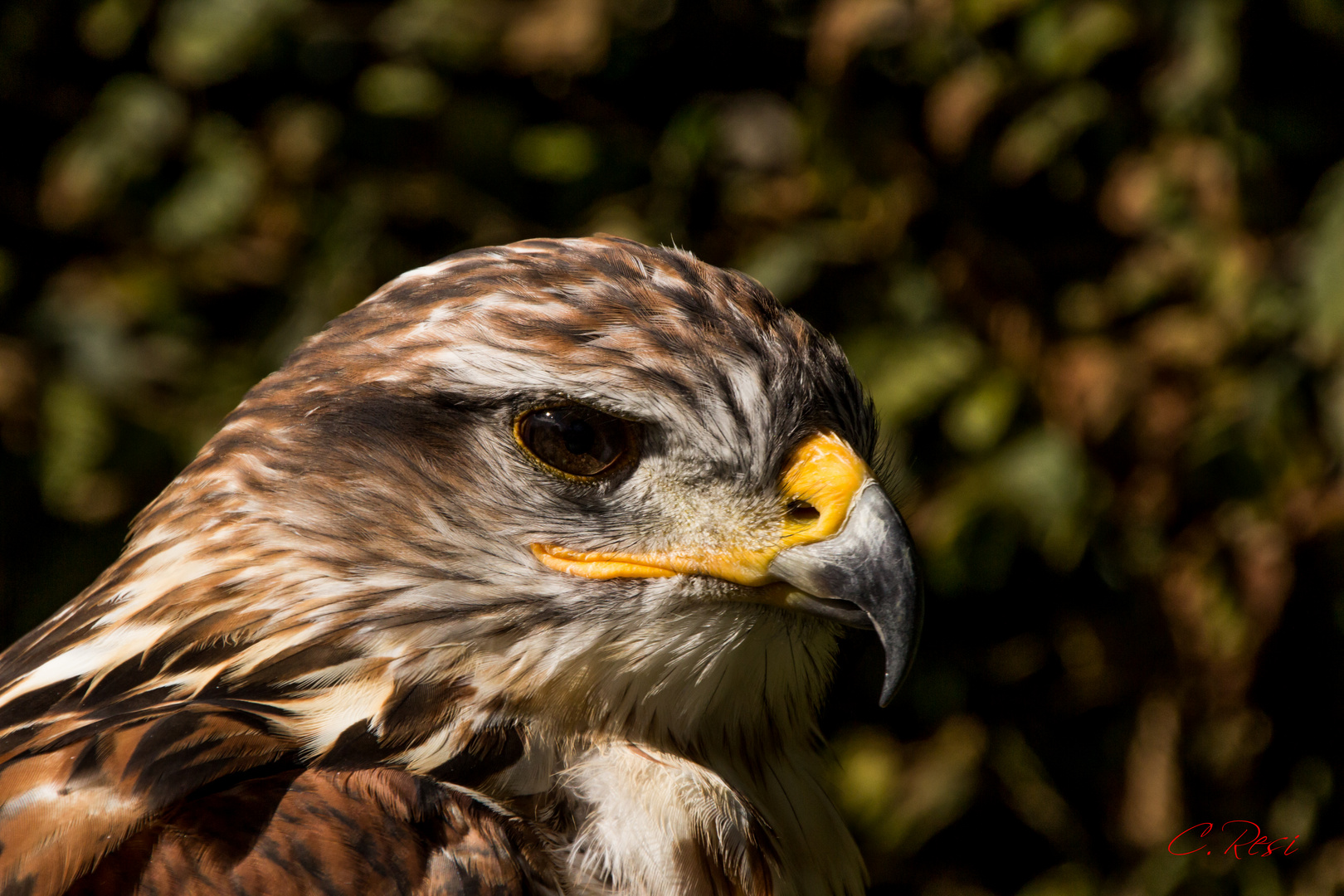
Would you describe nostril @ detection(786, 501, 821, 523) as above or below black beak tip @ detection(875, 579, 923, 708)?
above

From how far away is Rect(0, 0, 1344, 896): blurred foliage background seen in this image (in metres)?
3.02

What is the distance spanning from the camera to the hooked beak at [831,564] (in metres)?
1.50

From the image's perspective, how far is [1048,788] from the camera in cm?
325

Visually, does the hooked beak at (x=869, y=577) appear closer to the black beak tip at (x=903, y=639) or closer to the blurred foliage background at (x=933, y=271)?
the black beak tip at (x=903, y=639)

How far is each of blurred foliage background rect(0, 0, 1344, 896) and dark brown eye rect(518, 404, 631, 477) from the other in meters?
1.52

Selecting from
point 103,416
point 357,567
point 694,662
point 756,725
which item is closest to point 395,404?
point 357,567

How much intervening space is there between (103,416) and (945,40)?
2.21 metres

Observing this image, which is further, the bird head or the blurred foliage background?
the blurred foliage background

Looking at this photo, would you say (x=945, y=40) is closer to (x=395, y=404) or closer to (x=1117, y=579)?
(x=1117, y=579)

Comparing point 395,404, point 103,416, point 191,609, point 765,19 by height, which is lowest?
point 103,416

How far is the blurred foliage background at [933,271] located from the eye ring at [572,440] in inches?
59.9

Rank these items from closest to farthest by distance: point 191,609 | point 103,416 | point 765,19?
point 191,609
point 103,416
point 765,19
